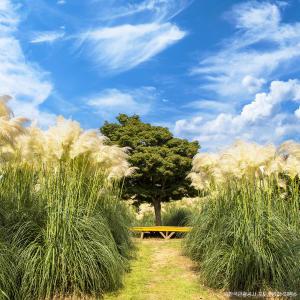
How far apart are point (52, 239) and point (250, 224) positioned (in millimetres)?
2841

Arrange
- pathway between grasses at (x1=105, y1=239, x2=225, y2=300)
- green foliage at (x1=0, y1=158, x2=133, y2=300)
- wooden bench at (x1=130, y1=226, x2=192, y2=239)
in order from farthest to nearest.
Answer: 1. wooden bench at (x1=130, y1=226, x2=192, y2=239)
2. pathway between grasses at (x1=105, y1=239, x2=225, y2=300)
3. green foliage at (x1=0, y1=158, x2=133, y2=300)

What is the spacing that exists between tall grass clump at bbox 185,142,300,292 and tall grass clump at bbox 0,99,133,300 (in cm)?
A: 157

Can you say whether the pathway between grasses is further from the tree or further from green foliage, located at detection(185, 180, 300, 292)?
the tree

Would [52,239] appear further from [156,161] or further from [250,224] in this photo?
[156,161]

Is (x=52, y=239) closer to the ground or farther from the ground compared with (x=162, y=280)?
farther from the ground

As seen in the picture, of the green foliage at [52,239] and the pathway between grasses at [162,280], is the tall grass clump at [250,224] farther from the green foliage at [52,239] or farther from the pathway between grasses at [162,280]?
the green foliage at [52,239]

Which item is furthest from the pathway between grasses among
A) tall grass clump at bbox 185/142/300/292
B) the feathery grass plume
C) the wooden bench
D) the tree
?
the tree

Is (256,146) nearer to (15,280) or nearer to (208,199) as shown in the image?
(208,199)

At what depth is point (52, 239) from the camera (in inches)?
215

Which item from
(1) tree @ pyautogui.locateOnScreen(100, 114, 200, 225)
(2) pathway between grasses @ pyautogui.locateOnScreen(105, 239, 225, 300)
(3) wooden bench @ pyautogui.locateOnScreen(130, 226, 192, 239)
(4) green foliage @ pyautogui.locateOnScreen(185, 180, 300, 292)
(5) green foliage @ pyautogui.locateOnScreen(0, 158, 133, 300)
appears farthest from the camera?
(1) tree @ pyautogui.locateOnScreen(100, 114, 200, 225)

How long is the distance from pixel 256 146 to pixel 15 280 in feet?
14.2

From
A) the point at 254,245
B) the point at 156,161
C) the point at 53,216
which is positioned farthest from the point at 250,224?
the point at 156,161

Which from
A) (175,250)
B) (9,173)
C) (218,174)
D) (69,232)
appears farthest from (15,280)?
(175,250)

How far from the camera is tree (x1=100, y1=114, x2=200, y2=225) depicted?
15.5m
